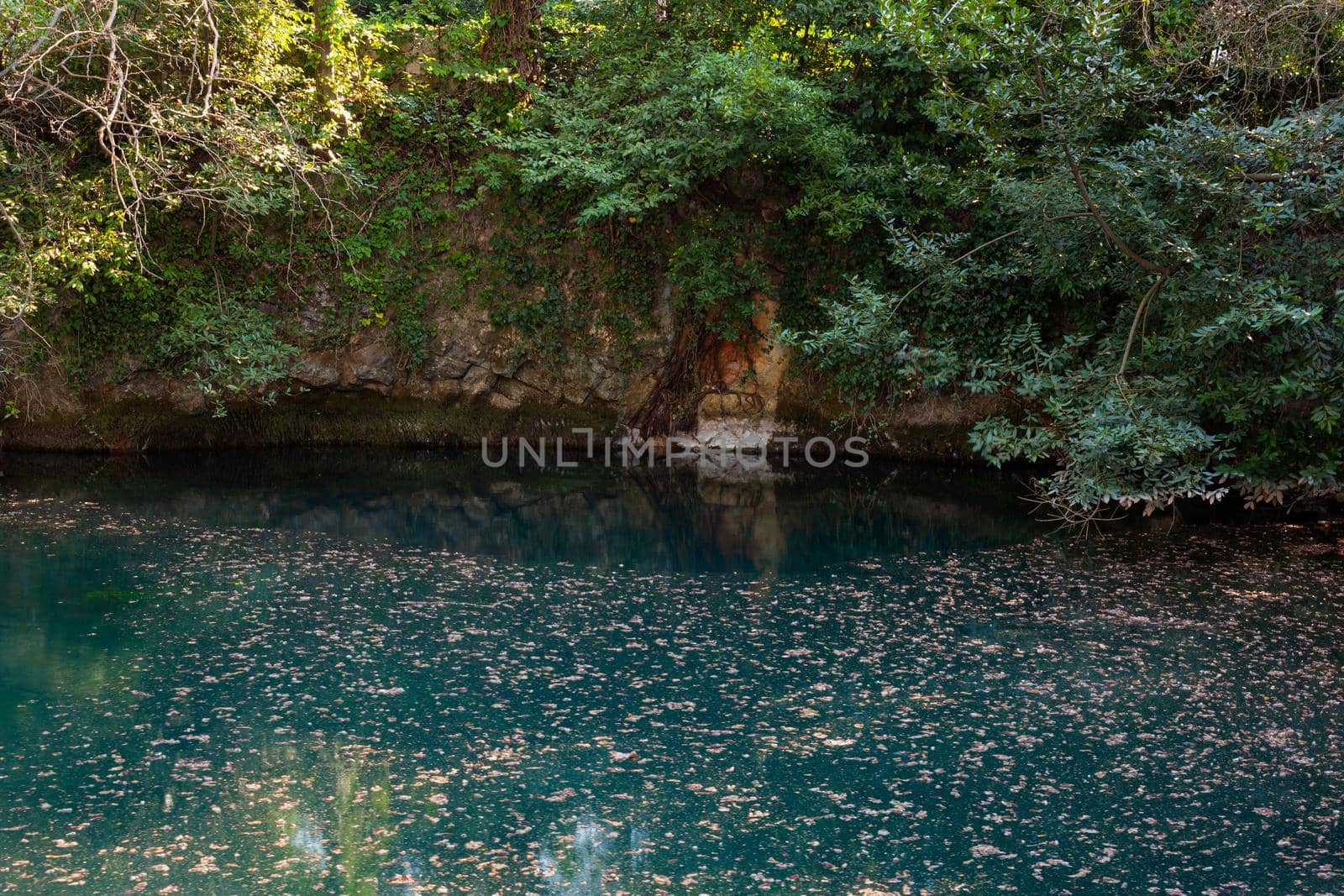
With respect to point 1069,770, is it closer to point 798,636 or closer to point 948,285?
point 798,636

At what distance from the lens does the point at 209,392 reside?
1194cm

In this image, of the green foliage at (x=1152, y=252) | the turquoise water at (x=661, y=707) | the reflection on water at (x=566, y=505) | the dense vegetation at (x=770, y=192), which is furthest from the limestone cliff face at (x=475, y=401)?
the turquoise water at (x=661, y=707)

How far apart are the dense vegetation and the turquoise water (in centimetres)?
160

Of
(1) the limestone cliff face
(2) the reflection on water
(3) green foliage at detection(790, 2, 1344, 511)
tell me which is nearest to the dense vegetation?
(3) green foliage at detection(790, 2, 1344, 511)

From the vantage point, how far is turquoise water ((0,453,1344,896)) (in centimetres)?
418

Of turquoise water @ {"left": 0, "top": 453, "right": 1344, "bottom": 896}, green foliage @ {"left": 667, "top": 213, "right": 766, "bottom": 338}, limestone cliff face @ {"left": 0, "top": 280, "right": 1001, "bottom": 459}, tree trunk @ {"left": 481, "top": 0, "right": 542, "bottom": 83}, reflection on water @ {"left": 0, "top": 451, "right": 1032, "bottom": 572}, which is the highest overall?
tree trunk @ {"left": 481, "top": 0, "right": 542, "bottom": 83}

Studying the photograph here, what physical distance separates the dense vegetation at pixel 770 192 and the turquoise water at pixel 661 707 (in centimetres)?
160

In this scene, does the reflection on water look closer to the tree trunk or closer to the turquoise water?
the turquoise water

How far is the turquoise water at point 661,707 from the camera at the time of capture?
13.7 feet

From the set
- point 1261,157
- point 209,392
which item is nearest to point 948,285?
point 1261,157

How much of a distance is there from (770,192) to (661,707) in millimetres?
8290

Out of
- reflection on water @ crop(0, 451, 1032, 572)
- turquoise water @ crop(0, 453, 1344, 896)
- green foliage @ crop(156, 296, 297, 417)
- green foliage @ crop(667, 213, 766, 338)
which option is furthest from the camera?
green foliage @ crop(667, 213, 766, 338)

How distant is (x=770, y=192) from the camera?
12734 mm

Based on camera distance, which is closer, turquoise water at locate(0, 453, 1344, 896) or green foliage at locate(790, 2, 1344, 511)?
turquoise water at locate(0, 453, 1344, 896)
